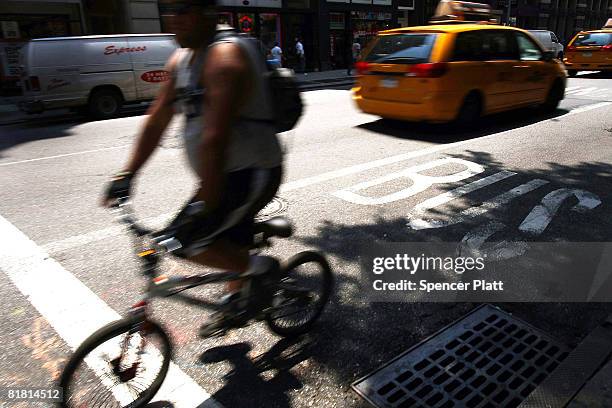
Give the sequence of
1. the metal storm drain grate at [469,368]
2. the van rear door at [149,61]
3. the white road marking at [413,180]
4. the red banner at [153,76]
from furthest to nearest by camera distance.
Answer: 1. the red banner at [153,76]
2. the van rear door at [149,61]
3. the white road marking at [413,180]
4. the metal storm drain grate at [469,368]

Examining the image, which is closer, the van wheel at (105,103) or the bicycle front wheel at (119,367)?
the bicycle front wheel at (119,367)

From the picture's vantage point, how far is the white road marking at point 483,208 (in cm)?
441

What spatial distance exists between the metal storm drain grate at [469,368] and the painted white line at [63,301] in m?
0.92

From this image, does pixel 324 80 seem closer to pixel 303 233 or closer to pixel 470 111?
Result: pixel 470 111

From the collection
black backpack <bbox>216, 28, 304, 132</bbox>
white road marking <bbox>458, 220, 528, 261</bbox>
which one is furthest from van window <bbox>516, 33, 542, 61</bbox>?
black backpack <bbox>216, 28, 304, 132</bbox>

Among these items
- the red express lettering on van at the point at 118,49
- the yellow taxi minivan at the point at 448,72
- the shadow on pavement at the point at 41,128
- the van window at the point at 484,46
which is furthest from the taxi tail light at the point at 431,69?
the red express lettering on van at the point at 118,49

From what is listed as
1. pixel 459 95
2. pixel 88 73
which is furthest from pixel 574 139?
pixel 88 73

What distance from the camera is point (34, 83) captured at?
1142 centimetres

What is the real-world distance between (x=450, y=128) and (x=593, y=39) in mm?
14020

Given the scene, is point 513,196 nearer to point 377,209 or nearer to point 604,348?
point 377,209

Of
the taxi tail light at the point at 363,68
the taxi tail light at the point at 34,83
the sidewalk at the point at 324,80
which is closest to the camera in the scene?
the taxi tail light at the point at 363,68

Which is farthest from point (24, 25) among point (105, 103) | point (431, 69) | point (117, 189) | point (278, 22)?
point (117, 189)

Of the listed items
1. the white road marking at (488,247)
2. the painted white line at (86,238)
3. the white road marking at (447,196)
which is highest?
the white road marking at (447,196)

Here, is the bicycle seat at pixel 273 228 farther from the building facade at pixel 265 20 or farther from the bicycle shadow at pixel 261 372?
the building facade at pixel 265 20
